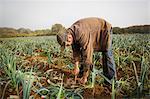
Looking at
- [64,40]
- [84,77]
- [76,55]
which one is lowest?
[84,77]

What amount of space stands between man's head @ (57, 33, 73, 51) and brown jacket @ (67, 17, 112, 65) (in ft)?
0.10

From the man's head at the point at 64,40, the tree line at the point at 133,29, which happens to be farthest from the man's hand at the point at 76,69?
the tree line at the point at 133,29

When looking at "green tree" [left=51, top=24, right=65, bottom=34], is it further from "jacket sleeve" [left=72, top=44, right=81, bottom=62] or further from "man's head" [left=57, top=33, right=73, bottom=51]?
"jacket sleeve" [left=72, top=44, right=81, bottom=62]

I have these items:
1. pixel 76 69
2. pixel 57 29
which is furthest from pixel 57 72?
pixel 57 29

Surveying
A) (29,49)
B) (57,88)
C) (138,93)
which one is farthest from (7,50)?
(138,93)

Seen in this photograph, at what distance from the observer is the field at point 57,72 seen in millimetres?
2148

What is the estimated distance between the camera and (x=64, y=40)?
87.1 inches

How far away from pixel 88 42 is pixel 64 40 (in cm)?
→ 18

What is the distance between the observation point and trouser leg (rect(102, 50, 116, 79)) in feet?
7.30

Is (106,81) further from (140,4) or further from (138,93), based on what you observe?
(140,4)

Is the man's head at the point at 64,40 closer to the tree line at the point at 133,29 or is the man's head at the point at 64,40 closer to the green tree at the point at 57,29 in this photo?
the green tree at the point at 57,29

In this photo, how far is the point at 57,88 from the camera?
2162mm

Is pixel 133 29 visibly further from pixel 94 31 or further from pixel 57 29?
pixel 57 29

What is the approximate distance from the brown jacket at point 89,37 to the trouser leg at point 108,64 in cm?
4
